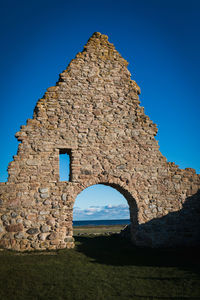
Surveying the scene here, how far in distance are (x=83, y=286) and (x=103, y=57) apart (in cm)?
912

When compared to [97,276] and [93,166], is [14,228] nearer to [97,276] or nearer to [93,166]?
[93,166]

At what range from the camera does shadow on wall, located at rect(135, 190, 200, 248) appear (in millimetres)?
9523

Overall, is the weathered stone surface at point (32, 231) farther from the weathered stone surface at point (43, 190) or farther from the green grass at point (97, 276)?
the weathered stone surface at point (43, 190)

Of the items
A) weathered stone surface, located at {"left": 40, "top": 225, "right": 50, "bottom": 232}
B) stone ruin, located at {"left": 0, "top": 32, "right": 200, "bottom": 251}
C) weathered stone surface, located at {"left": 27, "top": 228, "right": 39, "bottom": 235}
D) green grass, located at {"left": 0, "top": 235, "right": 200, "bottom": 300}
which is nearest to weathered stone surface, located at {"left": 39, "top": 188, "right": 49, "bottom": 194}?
stone ruin, located at {"left": 0, "top": 32, "right": 200, "bottom": 251}

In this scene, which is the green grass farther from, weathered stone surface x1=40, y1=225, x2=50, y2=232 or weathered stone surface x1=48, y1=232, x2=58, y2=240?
weathered stone surface x1=40, y1=225, x2=50, y2=232

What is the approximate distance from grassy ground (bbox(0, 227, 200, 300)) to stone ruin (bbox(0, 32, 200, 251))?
1.34 meters

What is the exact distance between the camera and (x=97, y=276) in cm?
562

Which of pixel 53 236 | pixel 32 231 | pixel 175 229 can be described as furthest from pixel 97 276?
pixel 175 229

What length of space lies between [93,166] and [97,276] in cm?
451

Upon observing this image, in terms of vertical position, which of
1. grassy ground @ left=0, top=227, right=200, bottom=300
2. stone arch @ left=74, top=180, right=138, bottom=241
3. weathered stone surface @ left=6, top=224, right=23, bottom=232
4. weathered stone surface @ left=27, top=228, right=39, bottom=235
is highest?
stone arch @ left=74, top=180, right=138, bottom=241

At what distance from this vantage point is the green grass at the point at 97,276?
468 centimetres

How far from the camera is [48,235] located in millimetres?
8555

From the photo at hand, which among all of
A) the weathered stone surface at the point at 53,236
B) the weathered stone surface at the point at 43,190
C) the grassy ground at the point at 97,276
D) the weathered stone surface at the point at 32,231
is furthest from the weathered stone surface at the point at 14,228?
the weathered stone surface at the point at 43,190

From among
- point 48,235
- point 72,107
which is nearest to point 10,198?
point 48,235
